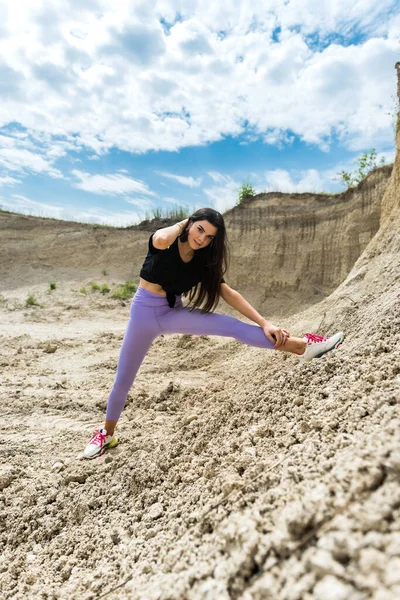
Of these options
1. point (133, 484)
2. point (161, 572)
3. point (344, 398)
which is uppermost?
point (344, 398)

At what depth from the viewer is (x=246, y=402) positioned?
110 inches

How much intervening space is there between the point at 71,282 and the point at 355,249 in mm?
8389

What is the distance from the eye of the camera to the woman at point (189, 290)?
2514mm

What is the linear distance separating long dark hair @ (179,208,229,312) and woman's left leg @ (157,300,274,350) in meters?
0.09

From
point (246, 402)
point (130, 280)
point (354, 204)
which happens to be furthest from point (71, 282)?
point (246, 402)

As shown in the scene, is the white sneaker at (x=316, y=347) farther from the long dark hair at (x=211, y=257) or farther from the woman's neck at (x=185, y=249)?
the woman's neck at (x=185, y=249)

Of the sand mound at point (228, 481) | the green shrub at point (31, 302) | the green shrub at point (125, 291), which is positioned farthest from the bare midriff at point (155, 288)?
the green shrub at point (31, 302)

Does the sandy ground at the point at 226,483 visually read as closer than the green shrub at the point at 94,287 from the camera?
Yes

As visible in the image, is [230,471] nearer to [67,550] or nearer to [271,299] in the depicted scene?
[67,550]

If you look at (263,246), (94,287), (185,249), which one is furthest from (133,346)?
(94,287)

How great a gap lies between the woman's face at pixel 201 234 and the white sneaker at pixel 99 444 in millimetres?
1664

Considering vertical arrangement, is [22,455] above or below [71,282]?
below

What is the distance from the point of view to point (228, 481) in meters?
1.60

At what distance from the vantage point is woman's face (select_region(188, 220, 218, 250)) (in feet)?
8.00
